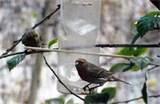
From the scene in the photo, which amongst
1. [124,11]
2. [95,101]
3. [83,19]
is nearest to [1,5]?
[124,11]

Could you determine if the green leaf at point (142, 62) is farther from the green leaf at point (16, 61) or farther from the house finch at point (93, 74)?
the green leaf at point (16, 61)

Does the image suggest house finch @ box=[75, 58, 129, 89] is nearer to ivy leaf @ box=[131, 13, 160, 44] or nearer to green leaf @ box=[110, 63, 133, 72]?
ivy leaf @ box=[131, 13, 160, 44]

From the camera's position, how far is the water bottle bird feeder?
0.82 meters

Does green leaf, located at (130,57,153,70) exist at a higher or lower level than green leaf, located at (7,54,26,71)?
higher

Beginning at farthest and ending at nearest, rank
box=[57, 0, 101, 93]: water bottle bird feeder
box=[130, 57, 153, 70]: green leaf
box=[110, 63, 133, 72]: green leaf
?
1. box=[110, 63, 133, 72]: green leaf
2. box=[57, 0, 101, 93]: water bottle bird feeder
3. box=[130, 57, 153, 70]: green leaf

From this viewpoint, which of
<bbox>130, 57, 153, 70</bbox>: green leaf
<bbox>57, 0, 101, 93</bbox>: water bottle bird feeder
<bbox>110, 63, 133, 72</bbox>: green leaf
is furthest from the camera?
<bbox>110, 63, 133, 72</bbox>: green leaf

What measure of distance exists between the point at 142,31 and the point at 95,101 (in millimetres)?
153

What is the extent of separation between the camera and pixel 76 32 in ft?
2.75

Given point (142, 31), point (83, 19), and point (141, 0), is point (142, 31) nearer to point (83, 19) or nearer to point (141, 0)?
point (83, 19)

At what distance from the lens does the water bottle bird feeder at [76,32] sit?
82 centimetres

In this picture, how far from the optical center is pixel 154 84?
272 centimetres

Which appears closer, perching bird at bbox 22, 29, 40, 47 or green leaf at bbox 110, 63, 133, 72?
perching bird at bbox 22, 29, 40, 47

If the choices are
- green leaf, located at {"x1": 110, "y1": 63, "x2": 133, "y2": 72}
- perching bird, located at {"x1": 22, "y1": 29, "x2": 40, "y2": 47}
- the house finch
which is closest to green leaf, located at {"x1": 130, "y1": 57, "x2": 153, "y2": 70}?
the house finch

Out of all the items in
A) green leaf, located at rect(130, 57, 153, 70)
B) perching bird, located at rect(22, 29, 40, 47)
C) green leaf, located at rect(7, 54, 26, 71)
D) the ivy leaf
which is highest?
the ivy leaf
